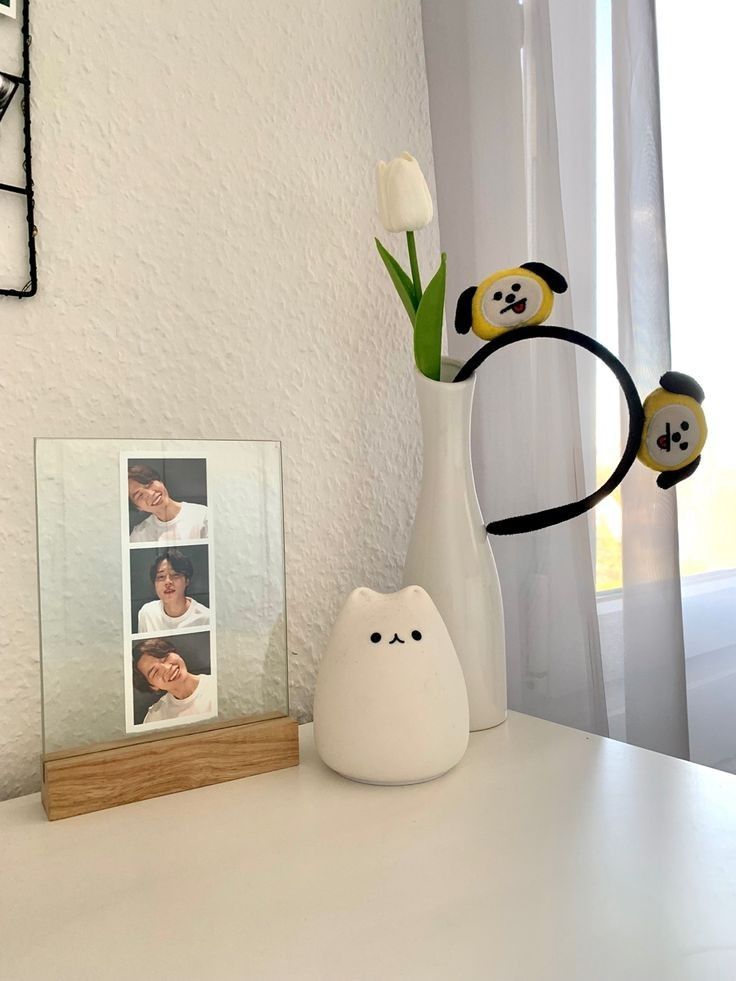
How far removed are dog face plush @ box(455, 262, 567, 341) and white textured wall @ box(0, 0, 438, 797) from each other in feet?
0.68

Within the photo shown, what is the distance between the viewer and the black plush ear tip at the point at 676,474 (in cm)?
74

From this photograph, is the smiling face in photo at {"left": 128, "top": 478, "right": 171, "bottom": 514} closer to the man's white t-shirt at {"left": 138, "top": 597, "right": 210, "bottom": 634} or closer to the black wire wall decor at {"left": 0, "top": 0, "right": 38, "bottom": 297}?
the man's white t-shirt at {"left": 138, "top": 597, "right": 210, "bottom": 634}

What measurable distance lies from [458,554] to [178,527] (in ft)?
0.93

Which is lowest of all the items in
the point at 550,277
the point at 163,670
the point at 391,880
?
the point at 391,880

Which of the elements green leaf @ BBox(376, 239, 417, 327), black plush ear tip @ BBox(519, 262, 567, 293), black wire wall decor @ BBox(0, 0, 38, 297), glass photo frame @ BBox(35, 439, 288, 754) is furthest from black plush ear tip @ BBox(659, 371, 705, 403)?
black wire wall decor @ BBox(0, 0, 38, 297)

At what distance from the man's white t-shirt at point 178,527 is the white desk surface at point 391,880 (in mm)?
215

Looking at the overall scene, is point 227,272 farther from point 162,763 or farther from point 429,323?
point 162,763

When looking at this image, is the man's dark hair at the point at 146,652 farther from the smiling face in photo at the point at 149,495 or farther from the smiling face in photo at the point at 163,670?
the smiling face in photo at the point at 149,495

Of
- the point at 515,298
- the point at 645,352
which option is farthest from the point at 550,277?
the point at 645,352

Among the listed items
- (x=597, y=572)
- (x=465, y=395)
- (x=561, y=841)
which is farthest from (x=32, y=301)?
(x=597, y=572)

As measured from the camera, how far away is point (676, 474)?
75 cm

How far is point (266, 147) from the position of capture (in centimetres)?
84

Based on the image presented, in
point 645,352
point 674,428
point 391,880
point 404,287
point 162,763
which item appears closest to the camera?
point 391,880

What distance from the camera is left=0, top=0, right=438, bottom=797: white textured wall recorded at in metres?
0.70
